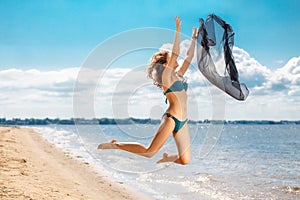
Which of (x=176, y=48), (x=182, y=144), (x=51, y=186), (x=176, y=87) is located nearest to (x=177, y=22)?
(x=176, y=48)

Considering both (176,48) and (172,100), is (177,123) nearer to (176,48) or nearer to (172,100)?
(172,100)

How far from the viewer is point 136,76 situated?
6.79m

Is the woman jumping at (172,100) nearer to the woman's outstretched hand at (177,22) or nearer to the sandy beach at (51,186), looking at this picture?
the woman's outstretched hand at (177,22)

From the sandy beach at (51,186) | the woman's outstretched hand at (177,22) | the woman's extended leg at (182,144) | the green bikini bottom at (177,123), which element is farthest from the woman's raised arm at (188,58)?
the sandy beach at (51,186)

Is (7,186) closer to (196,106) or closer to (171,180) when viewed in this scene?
(196,106)

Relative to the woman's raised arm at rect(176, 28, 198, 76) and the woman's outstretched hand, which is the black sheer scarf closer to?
the woman's raised arm at rect(176, 28, 198, 76)

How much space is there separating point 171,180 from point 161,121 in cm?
1392

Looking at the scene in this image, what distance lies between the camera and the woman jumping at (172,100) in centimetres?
608

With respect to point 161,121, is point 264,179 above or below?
below

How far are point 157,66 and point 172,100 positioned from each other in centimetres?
55

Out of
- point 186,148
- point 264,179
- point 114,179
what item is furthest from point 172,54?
point 264,179

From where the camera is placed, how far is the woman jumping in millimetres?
6078

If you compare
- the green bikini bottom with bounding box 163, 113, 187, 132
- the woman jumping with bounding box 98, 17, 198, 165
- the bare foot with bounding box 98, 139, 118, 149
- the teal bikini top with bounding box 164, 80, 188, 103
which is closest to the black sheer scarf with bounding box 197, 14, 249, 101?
the woman jumping with bounding box 98, 17, 198, 165

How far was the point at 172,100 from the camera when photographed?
6223 mm
